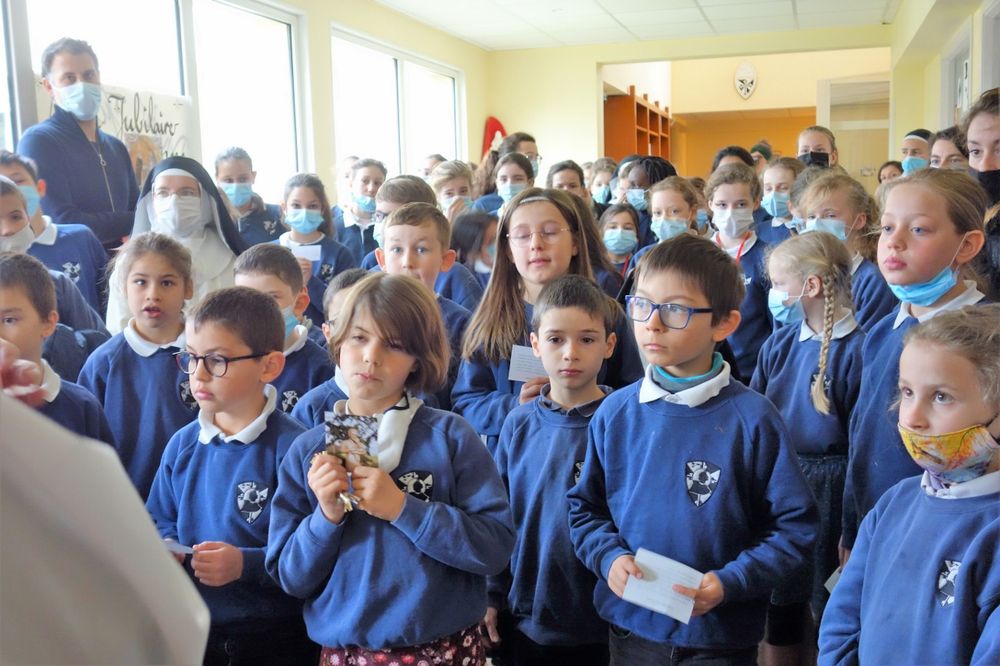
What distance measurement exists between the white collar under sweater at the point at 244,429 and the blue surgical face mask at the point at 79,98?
9.14 ft

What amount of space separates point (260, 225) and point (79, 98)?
3.29ft

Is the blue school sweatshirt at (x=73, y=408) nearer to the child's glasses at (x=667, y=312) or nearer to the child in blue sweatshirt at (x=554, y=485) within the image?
the child in blue sweatshirt at (x=554, y=485)

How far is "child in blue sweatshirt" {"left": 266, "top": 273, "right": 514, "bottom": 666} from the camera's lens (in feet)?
4.85

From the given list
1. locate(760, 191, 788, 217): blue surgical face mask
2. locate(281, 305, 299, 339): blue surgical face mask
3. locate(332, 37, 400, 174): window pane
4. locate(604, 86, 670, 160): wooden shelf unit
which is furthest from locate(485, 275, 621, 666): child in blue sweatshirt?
locate(604, 86, 670, 160): wooden shelf unit

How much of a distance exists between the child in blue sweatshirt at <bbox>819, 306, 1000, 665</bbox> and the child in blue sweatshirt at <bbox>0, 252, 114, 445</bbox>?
1.67 meters

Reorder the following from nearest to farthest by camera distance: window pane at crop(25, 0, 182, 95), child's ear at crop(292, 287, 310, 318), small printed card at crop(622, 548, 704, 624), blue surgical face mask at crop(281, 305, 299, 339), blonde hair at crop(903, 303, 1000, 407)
Result: blonde hair at crop(903, 303, 1000, 407)
small printed card at crop(622, 548, 704, 624)
blue surgical face mask at crop(281, 305, 299, 339)
child's ear at crop(292, 287, 310, 318)
window pane at crop(25, 0, 182, 95)

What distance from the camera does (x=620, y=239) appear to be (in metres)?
3.97

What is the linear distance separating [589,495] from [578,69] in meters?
9.92

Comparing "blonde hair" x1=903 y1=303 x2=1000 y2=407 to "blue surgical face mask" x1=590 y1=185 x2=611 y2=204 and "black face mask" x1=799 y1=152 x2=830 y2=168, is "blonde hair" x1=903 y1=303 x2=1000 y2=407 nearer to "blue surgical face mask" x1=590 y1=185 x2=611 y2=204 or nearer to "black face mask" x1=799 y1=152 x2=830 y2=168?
"black face mask" x1=799 y1=152 x2=830 y2=168

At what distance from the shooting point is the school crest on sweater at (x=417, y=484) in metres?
1.56

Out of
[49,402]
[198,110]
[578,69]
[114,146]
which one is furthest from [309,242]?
[578,69]

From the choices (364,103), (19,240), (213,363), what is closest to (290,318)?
(213,363)

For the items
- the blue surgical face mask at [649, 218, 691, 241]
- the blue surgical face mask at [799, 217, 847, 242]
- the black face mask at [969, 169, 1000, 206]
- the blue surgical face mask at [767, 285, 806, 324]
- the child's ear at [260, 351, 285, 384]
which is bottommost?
the child's ear at [260, 351, 285, 384]

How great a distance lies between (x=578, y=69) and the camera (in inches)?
432
